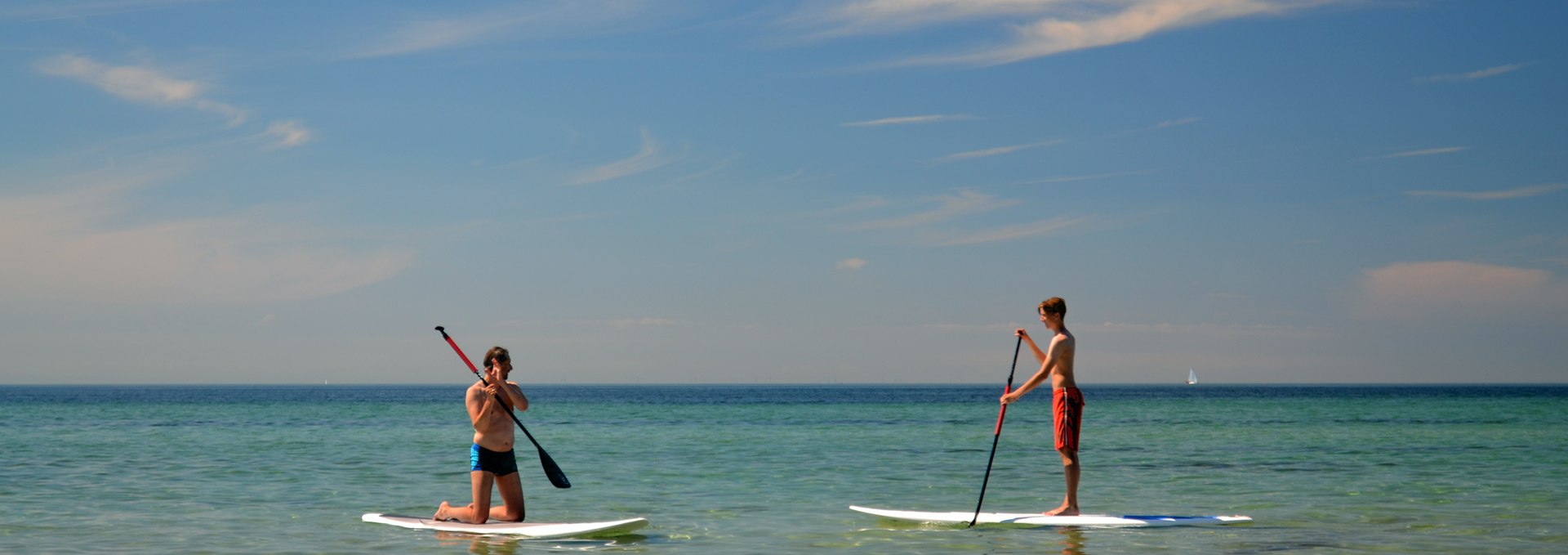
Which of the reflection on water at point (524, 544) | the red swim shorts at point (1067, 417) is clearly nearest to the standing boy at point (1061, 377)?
the red swim shorts at point (1067, 417)

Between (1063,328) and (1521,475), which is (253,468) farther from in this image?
(1521,475)

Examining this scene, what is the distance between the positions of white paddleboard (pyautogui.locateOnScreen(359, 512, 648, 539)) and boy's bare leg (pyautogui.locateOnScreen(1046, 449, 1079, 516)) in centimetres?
364

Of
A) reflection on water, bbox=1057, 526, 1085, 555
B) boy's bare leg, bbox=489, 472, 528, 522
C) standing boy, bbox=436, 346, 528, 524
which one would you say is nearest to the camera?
reflection on water, bbox=1057, 526, 1085, 555

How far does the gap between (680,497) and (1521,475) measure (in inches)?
462

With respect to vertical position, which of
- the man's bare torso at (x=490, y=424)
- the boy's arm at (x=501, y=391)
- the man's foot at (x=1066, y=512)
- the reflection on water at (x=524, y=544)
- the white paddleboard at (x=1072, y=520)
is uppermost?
the boy's arm at (x=501, y=391)

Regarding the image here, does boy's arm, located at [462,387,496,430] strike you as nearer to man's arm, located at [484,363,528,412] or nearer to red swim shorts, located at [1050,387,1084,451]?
man's arm, located at [484,363,528,412]

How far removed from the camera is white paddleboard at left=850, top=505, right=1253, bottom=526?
1151 cm

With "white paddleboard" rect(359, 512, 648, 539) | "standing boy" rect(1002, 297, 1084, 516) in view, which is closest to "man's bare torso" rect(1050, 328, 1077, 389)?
"standing boy" rect(1002, 297, 1084, 516)

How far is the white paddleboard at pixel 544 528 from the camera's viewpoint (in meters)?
11.0

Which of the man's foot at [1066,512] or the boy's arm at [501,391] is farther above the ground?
the boy's arm at [501,391]

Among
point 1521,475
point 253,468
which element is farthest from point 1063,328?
point 253,468

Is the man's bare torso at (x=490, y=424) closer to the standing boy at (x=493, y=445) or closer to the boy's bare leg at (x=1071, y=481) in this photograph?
the standing boy at (x=493, y=445)

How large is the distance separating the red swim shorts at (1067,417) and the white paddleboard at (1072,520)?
697 mm

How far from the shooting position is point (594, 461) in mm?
22875
